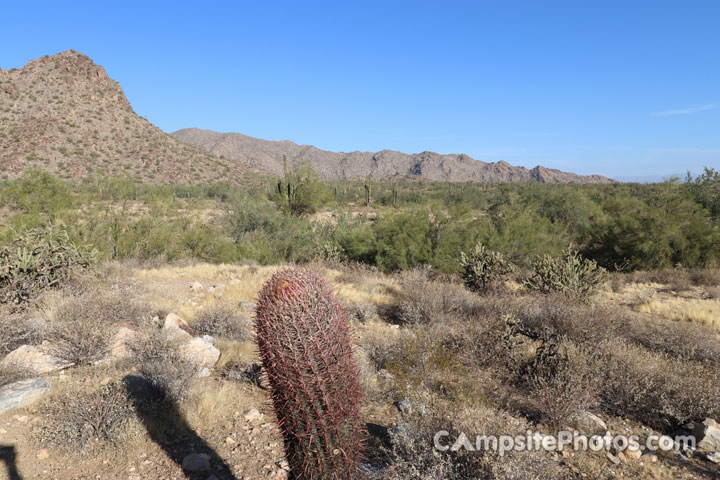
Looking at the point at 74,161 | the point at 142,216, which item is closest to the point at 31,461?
the point at 142,216

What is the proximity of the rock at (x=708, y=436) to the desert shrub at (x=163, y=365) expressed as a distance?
513 centimetres

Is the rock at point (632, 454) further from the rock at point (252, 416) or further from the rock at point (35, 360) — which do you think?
the rock at point (35, 360)

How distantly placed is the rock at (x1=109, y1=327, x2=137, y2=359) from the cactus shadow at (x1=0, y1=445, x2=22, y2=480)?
1668 mm

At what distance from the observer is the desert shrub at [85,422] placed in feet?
10.6

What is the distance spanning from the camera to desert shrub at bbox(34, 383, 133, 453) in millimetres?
3244

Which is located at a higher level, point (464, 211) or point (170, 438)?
point (464, 211)

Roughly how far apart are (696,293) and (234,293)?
12.1 m

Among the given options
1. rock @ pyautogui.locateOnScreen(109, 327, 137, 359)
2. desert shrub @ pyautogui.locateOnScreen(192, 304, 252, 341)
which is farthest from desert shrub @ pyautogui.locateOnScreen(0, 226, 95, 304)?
desert shrub @ pyautogui.locateOnScreen(192, 304, 252, 341)

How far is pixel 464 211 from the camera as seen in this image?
1232cm

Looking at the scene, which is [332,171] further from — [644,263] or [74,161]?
[644,263]

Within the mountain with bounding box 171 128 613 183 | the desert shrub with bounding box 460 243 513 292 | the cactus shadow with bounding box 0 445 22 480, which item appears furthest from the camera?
the mountain with bounding box 171 128 613 183

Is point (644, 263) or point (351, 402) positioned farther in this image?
point (644, 263)

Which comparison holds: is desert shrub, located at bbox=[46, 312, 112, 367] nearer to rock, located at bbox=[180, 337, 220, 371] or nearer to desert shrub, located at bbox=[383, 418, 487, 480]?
rock, located at bbox=[180, 337, 220, 371]

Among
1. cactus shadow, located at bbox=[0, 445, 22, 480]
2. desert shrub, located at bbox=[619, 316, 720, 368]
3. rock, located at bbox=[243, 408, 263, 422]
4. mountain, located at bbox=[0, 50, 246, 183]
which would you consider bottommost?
rock, located at bbox=[243, 408, 263, 422]
